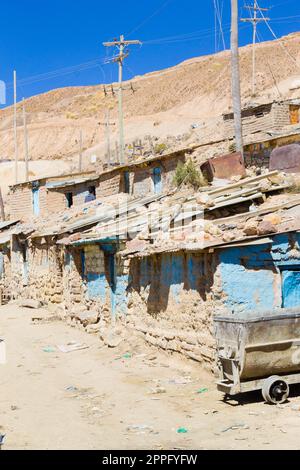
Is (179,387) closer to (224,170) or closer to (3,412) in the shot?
(3,412)

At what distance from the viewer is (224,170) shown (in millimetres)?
17375

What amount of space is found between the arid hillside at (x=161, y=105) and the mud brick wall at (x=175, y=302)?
143ft

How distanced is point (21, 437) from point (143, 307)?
18.4 ft

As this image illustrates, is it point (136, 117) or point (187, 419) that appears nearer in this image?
point (187, 419)

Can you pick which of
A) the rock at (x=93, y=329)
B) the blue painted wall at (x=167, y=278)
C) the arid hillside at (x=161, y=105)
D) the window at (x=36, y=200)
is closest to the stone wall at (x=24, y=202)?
the window at (x=36, y=200)

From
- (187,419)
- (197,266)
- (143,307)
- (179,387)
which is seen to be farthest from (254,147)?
(187,419)

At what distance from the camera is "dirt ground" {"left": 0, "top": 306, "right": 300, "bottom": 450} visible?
698cm

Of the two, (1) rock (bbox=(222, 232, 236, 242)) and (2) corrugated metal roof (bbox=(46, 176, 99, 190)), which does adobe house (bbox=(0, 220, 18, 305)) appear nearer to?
(2) corrugated metal roof (bbox=(46, 176, 99, 190))

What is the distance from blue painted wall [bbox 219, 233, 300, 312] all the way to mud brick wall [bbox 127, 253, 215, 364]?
0.34m

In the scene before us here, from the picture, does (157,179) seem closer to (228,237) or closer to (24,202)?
(24,202)

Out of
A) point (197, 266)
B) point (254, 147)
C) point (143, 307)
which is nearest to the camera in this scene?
point (197, 266)

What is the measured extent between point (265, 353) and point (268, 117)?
65.9ft

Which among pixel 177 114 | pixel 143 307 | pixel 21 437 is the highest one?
pixel 177 114

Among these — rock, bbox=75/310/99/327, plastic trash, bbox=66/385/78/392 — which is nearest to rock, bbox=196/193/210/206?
rock, bbox=75/310/99/327
